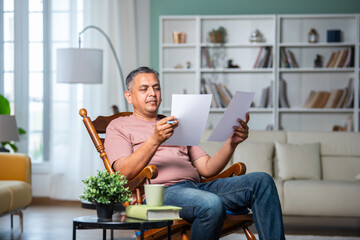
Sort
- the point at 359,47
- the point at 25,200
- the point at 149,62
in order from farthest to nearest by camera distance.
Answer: the point at 149,62 < the point at 359,47 < the point at 25,200

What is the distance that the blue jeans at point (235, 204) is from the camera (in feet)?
7.91

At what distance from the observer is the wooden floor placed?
438 cm

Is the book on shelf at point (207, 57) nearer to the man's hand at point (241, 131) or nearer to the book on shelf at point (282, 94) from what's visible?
the book on shelf at point (282, 94)

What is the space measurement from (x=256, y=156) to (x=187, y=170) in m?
2.12

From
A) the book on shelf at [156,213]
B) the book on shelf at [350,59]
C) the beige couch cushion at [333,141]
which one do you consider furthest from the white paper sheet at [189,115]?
the book on shelf at [350,59]

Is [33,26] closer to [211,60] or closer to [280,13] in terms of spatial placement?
[211,60]

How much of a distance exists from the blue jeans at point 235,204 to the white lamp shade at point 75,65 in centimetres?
293

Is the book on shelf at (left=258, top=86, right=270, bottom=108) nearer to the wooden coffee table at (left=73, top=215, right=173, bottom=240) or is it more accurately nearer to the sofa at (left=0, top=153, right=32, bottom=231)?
the sofa at (left=0, top=153, right=32, bottom=231)

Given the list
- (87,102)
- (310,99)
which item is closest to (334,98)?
(310,99)

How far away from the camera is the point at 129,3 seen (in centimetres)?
650

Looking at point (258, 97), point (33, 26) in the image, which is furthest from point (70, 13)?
point (258, 97)

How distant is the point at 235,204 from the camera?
2637mm

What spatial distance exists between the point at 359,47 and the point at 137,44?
245 cm

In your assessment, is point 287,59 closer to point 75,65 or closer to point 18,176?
point 75,65
